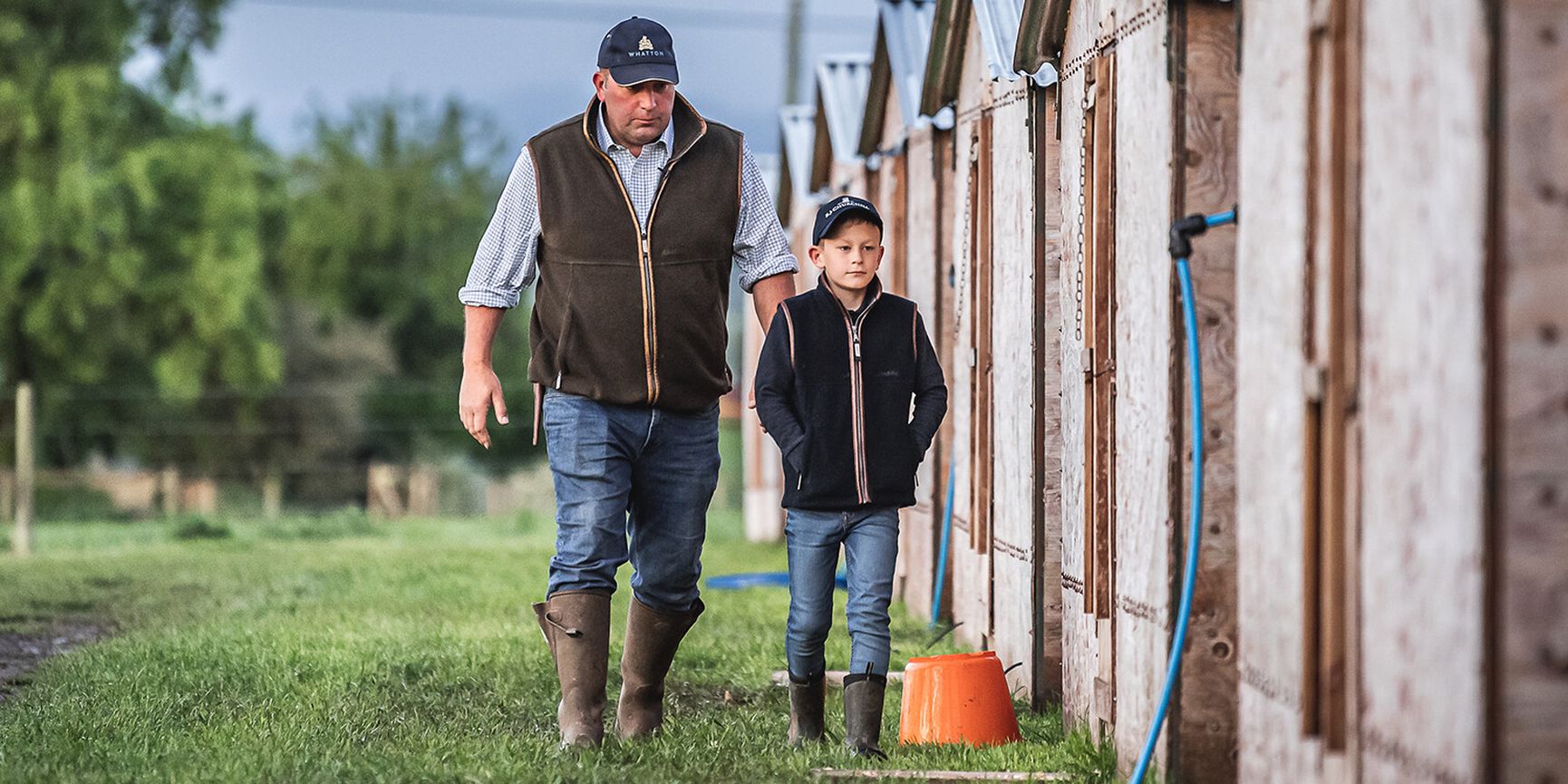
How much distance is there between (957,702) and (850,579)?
1.49 feet

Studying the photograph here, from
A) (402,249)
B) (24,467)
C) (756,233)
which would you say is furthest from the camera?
(402,249)

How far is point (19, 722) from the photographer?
5707 mm

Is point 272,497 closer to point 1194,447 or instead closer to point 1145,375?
point 1145,375

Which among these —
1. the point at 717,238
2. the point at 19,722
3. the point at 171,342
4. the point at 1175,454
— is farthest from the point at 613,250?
the point at 171,342

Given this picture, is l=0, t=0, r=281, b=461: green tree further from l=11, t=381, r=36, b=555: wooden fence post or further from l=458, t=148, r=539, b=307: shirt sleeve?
l=458, t=148, r=539, b=307: shirt sleeve

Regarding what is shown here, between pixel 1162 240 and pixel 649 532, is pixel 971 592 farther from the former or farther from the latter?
pixel 1162 240

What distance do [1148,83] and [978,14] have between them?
246 centimetres

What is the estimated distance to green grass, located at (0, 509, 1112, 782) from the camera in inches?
197

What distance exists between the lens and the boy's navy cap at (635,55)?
17.9 feet

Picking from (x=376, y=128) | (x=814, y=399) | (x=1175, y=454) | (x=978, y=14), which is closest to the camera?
(x=1175, y=454)

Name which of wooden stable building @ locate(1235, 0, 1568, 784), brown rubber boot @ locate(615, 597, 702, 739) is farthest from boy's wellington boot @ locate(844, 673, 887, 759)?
wooden stable building @ locate(1235, 0, 1568, 784)

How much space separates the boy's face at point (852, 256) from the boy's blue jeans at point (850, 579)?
0.64 m

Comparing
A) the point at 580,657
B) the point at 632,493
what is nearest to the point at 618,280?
the point at 632,493

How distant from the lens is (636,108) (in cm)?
550
